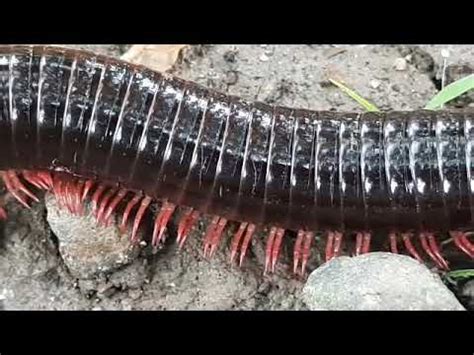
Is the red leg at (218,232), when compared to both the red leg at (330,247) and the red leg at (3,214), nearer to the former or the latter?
the red leg at (330,247)

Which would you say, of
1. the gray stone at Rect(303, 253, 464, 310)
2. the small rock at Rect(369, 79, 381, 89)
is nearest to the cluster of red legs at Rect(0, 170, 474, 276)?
the gray stone at Rect(303, 253, 464, 310)

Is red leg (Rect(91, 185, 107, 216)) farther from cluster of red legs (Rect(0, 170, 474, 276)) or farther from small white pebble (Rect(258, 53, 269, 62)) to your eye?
small white pebble (Rect(258, 53, 269, 62))

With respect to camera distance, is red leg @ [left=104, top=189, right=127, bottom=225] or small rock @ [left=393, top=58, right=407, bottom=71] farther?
small rock @ [left=393, top=58, right=407, bottom=71]

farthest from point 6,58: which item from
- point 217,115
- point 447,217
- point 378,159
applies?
point 447,217

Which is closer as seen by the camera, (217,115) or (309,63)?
(217,115)

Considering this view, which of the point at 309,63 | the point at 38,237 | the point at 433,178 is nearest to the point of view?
the point at 433,178

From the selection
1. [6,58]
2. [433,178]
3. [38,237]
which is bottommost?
[38,237]

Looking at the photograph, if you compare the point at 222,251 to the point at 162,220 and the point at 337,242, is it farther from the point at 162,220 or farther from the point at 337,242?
the point at 337,242

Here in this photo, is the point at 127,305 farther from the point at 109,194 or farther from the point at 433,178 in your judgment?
the point at 433,178
